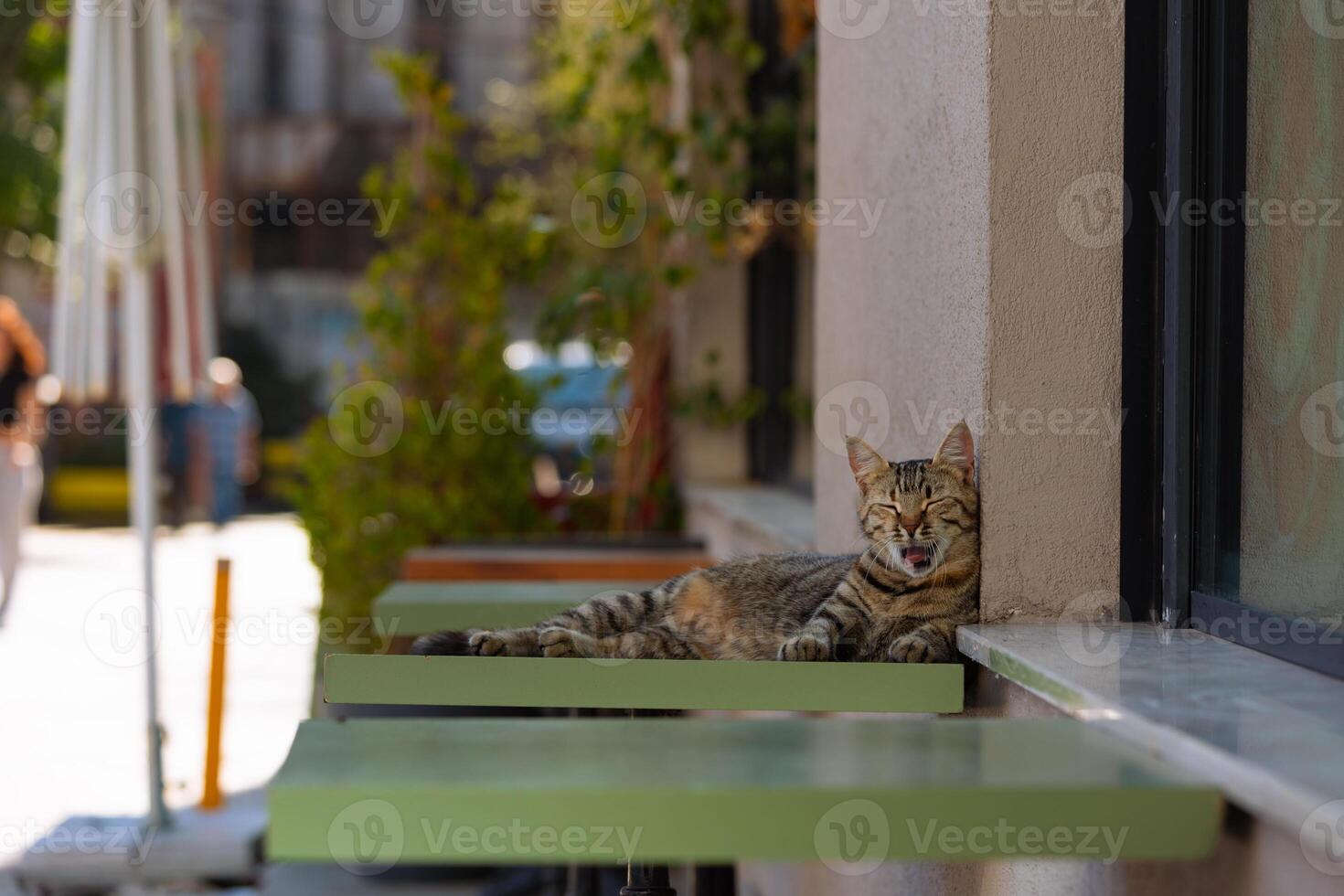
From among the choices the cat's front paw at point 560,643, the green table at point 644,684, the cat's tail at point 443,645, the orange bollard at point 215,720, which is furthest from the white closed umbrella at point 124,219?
the green table at point 644,684

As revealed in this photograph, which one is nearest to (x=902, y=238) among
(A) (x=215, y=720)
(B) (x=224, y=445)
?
(A) (x=215, y=720)

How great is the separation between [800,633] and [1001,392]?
52 centimetres

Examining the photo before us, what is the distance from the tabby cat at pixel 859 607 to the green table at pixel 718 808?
74 cm

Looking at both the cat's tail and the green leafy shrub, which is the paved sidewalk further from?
the cat's tail

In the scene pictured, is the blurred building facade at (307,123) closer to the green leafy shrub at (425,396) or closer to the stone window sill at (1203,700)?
the green leafy shrub at (425,396)

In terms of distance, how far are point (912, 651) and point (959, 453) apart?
A: 0.35 meters

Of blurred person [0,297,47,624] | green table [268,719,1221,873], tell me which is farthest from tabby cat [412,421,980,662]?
blurred person [0,297,47,624]

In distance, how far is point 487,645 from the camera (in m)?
2.35

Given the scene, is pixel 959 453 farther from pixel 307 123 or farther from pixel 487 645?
pixel 307 123

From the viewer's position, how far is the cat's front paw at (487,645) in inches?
92.4

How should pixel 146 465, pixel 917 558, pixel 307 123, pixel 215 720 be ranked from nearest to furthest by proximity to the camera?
pixel 917 558 < pixel 146 465 < pixel 215 720 < pixel 307 123

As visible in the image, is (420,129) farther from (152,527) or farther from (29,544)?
(29,544)

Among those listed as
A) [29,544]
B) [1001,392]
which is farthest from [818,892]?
[29,544]

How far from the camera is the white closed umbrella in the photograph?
480 centimetres
